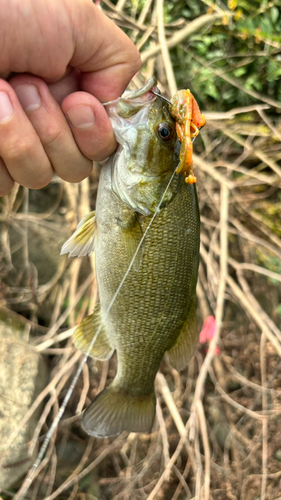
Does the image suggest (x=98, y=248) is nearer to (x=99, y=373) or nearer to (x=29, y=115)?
(x=29, y=115)

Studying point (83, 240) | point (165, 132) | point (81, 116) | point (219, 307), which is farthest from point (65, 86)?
point (219, 307)

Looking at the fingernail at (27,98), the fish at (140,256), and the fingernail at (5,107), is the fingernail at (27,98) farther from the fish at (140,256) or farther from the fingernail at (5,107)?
the fish at (140,256)

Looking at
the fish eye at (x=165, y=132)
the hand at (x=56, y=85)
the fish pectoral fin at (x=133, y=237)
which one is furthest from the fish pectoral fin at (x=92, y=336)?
the fish eye at (x=165, y=132)

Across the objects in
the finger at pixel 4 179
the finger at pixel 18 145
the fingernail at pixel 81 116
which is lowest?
the finger at pixel 4 179

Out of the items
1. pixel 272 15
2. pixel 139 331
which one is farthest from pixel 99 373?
pixel 272 15

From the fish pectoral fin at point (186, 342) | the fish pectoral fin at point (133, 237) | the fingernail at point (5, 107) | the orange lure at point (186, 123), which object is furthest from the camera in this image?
the fish pectoral fin at point (186, 342)

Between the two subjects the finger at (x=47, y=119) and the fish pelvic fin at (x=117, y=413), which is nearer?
the finger at (x=47, y=119)

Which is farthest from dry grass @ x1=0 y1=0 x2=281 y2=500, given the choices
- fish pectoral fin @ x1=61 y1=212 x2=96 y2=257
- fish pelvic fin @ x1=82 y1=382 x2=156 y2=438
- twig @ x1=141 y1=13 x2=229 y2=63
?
fish pectoral fin @ x1=61 y1=212 x2=96 y2=257
